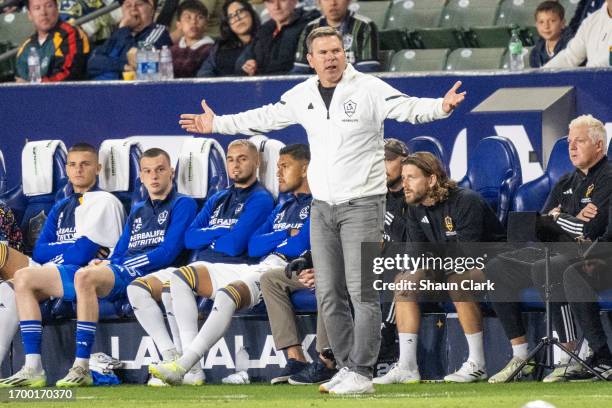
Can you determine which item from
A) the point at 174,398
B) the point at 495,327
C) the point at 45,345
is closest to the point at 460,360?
the point at 495,327

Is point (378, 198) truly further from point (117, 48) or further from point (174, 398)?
point (117, 48)

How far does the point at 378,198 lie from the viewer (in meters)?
7.70

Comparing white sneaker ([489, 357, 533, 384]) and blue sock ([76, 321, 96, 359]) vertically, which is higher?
blue sock ([76, 321, 96, 359])

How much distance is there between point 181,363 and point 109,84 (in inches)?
131

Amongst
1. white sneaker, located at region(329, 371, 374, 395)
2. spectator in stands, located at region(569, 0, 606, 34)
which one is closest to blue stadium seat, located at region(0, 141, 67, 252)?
white sneaker, located at region(329, 371, 374, 395)

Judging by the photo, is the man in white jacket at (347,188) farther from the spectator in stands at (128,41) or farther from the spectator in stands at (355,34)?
the spectator in stands at (128,41)

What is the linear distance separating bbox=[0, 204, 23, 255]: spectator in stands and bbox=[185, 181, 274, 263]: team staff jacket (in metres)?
1.41

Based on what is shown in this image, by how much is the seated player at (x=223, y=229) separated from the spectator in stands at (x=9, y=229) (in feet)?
4.61

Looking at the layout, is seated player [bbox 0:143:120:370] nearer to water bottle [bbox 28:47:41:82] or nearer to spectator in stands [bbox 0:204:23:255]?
spectator in stands [bbox 0:204:23:255]

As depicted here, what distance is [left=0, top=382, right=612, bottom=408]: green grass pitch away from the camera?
7.18 meters

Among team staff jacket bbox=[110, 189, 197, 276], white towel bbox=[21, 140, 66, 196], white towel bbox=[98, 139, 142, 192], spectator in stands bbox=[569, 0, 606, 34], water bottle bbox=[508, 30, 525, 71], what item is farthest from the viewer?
spectator in stands bbox=[569, 0, 606, 34]

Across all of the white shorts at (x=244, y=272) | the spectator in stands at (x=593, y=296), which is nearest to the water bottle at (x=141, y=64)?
the white shorts at (x=244, y=272)

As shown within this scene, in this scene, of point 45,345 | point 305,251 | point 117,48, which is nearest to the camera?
point 305,251

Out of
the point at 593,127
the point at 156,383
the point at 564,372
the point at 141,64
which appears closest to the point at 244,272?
the point at 156,383
